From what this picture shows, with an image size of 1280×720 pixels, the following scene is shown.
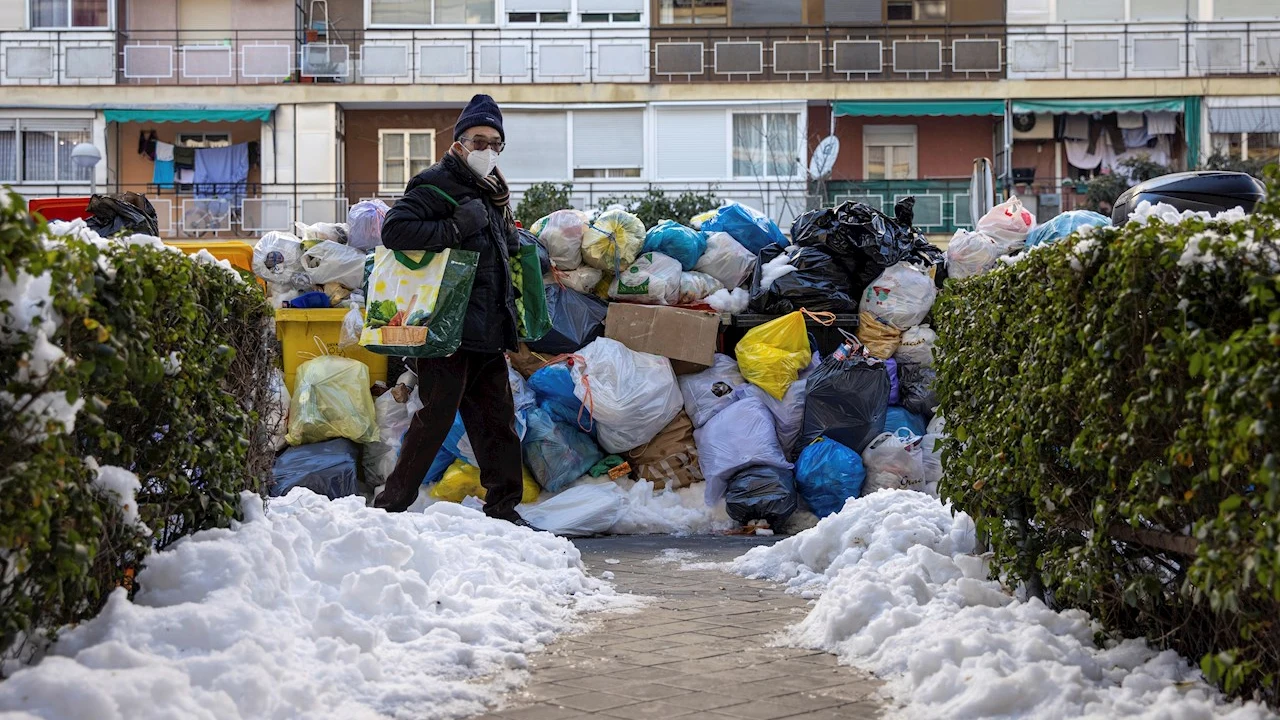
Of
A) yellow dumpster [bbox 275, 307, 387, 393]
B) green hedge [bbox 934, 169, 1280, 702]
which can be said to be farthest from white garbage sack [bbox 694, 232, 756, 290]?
green hedge [bbox 934, 169, 1280, 702]

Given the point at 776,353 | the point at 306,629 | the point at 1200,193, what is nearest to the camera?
the point at 306,629

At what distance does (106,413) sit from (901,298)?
645 cm

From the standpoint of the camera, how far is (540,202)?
25.2 m

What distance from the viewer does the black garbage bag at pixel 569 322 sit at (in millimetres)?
9117

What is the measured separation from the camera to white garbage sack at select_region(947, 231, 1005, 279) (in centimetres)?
967

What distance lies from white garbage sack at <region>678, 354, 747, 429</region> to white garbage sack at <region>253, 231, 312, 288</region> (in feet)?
9.01

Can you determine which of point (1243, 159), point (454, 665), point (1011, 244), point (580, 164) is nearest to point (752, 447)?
point (1011, 244)

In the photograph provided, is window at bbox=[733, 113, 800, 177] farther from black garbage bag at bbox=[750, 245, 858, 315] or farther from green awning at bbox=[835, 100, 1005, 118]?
black garbage bag at bbox=[750, 245, 858, 315]

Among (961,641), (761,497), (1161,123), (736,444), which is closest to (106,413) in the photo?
(961,641)

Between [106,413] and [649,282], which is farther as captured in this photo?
[649,282]

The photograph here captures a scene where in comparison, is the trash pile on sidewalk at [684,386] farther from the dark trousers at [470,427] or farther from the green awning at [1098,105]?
the green awning at [1098,105]

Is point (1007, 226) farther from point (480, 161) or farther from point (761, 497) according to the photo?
point (480, 161)

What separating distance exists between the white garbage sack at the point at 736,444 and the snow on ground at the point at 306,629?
125 inches

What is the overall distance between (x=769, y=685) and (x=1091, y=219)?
612cm
